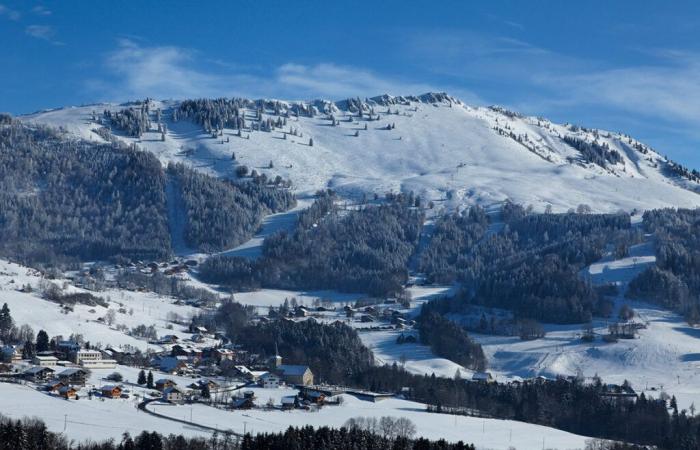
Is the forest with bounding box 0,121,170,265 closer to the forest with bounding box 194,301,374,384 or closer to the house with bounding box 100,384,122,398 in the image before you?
the forest with bounding box 194,301,374,384

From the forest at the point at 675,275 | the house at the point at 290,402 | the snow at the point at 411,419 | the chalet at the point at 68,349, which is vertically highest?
the forest at the point at 675,275

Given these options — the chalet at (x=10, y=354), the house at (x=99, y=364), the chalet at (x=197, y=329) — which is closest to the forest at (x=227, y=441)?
the chalet at (x=10, y=354)

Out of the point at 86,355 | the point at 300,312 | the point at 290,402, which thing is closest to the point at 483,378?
the point at 290,402

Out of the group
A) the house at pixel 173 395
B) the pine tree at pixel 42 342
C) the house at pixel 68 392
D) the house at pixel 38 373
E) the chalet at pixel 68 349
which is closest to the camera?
the house at pixel 68 392

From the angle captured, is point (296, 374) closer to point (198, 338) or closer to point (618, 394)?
point (198, 338)

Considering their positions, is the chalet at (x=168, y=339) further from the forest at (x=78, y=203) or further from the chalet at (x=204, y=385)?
the forest at (x=78, y=203)

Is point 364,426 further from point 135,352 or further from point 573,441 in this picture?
point 135,352
